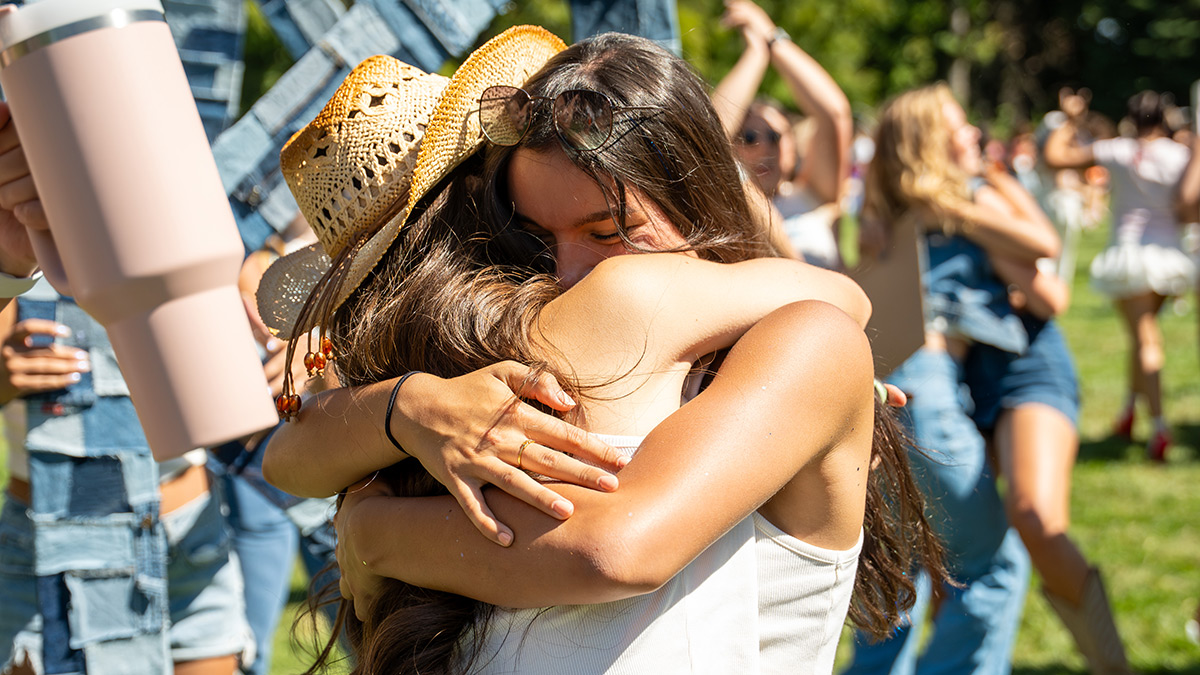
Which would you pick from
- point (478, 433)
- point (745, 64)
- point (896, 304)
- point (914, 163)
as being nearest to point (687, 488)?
point (478, 433)

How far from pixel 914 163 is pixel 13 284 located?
3614mm

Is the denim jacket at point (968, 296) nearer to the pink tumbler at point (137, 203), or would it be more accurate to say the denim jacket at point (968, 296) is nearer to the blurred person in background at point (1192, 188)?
the pink tumbler at point (137, 203)

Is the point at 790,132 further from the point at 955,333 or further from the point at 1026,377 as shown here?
the point at 1026,377

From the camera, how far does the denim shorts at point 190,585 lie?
2660mm

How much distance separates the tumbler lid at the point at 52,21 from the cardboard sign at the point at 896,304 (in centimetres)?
165

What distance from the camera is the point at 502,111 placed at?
1.53 metres

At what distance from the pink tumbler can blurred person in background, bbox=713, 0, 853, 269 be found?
9.66 ft

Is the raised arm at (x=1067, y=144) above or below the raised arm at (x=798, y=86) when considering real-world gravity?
below

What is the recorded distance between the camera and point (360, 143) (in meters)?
1.58

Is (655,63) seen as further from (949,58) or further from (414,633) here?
(949,58)

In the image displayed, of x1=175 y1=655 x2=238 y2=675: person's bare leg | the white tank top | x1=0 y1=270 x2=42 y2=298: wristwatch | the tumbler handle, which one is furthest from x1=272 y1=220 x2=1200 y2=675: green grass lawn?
the tumbler handle

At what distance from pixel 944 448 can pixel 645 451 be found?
270 centimetres

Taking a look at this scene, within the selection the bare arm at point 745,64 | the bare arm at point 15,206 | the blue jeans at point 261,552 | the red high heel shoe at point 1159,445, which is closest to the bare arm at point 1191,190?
the red high heel shoe at point 1159,445

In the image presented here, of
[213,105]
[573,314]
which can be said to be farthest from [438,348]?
[213,105]
